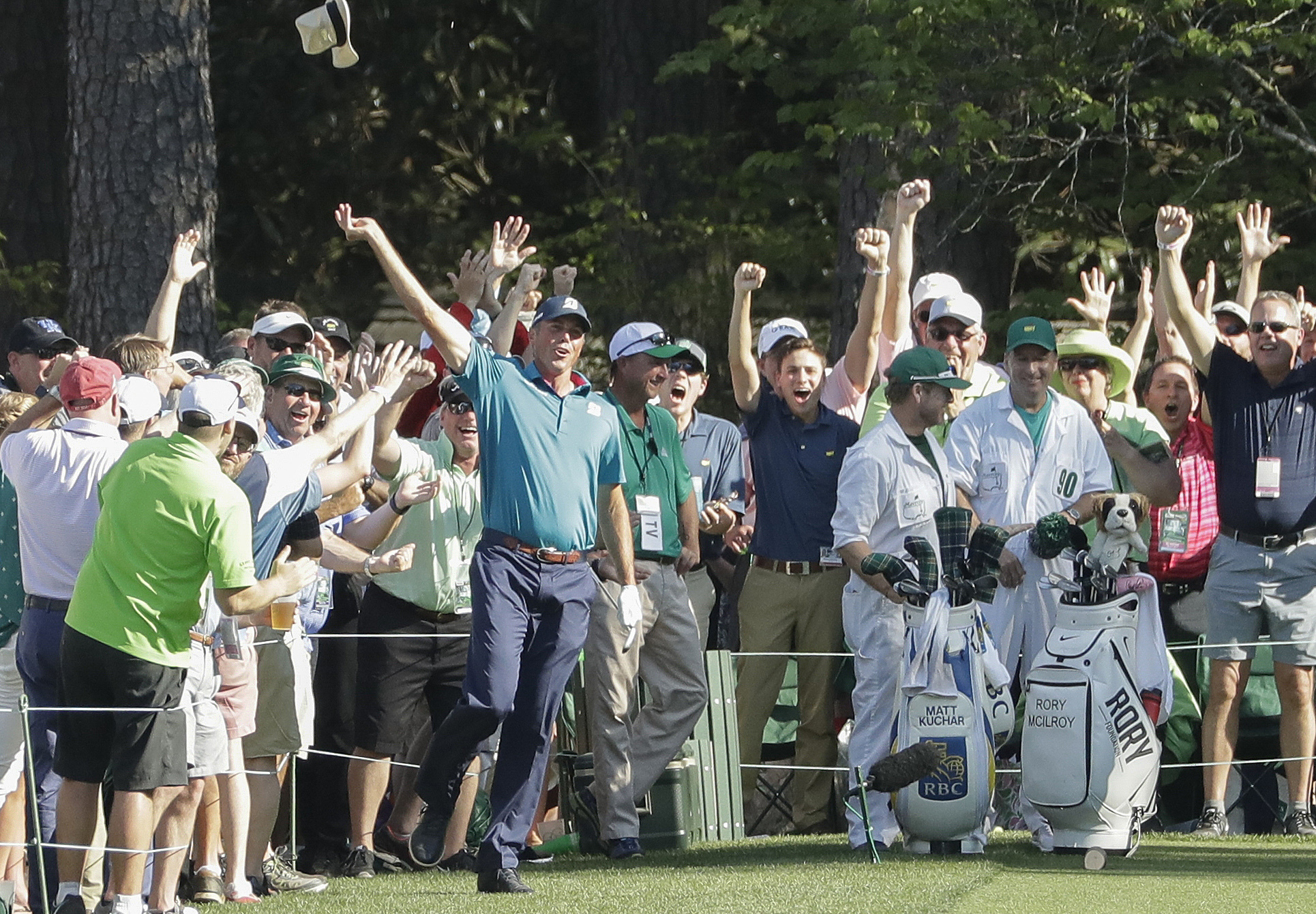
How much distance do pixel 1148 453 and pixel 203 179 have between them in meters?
6.88

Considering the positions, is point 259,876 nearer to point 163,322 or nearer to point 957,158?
point 163,322

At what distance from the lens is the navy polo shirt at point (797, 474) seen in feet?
30.6

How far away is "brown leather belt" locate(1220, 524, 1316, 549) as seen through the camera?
9180mm

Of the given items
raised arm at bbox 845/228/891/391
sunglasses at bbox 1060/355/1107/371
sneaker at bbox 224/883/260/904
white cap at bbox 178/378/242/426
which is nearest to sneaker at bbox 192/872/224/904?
sneaker at bbox 224/883/260/904

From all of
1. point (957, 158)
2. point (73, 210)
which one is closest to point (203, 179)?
point (73, 210)

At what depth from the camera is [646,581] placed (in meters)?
8.91

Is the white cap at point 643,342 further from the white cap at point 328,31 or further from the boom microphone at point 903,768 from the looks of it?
the boom microphone at point 903,768

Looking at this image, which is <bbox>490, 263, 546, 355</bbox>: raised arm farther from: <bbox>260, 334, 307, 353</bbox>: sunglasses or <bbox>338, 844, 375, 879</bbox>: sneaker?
<bbox>338, 844, 375, 879</bbox>: sneaker

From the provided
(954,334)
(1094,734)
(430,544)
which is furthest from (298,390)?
Result: (1094,734)

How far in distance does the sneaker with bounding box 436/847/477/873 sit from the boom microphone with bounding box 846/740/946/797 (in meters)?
1.76

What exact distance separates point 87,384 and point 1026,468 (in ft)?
12.9

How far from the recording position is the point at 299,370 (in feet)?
26.5

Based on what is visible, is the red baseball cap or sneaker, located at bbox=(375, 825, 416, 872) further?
sneaker, located at bbox=(375, 825, 416, 872)

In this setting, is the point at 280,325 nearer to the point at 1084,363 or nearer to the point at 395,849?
the point at 395,849
